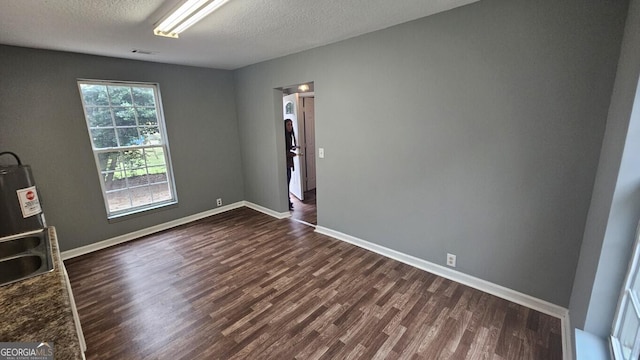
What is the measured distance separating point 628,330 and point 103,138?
4914 millimetres

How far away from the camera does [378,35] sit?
8.60 ft

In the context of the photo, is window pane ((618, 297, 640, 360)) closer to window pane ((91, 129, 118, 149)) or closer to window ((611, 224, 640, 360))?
window ((611, 224, 640, 360))

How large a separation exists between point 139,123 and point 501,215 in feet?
14.5

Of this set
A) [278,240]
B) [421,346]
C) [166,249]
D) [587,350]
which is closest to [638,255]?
[587,350]

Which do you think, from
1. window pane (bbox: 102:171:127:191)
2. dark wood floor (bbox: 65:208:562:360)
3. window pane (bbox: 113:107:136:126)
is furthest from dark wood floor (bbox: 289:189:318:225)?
window pane (bbox: 113:107:136:126)

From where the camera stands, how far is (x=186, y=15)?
1946mm

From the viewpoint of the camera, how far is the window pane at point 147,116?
3650 millimetres

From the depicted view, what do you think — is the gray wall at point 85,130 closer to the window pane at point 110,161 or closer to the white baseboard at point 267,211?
the window pane at point 110,161

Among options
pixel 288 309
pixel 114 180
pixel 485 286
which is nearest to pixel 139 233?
pixel 114 180

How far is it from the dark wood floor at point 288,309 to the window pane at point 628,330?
1.81 feet

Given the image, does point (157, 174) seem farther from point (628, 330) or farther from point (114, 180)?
point (628, 330)

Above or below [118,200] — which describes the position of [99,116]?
above

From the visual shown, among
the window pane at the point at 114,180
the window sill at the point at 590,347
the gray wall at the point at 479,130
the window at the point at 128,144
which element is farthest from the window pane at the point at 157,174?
the window sill at the point at 590,347

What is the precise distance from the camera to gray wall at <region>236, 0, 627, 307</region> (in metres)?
1.77
